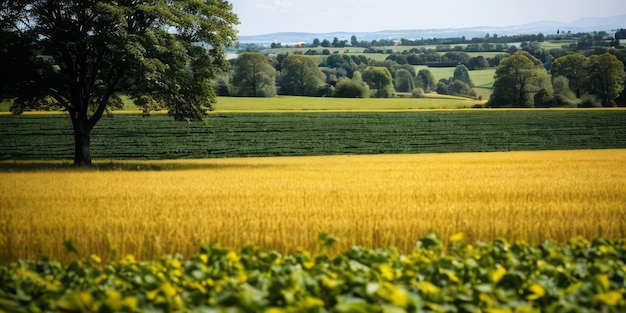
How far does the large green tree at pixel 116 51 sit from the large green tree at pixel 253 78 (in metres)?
59.7

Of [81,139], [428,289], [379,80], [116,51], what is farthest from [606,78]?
[428,289]

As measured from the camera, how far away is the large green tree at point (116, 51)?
3091 cm

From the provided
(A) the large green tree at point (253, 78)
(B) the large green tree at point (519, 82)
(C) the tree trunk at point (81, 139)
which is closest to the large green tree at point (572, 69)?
(B) the large green tree at point (519, 82)

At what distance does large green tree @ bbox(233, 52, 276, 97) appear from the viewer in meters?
94.2

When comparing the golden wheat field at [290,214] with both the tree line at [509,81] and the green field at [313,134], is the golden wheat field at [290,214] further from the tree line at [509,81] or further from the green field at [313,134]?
the tree line at [509,81]

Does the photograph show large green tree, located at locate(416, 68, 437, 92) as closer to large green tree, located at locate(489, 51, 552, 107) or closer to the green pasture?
the green pasture

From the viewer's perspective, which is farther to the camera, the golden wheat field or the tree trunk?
the tree trunk

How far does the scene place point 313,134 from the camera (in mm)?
59781

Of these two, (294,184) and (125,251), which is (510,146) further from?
(125,251)

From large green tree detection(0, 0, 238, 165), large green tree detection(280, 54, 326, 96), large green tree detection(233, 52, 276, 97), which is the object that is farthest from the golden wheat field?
large green tree detection(280, 54, 326, 96)

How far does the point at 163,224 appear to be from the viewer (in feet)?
40.4

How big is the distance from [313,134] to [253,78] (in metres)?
36.8

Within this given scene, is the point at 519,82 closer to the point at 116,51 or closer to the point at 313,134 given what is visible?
the point at 313,134

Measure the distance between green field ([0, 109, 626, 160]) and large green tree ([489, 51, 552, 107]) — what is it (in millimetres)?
13487
